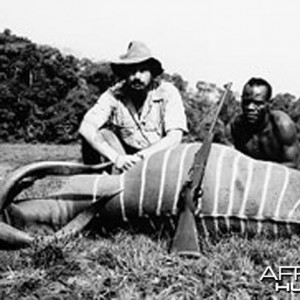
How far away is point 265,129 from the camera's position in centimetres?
441

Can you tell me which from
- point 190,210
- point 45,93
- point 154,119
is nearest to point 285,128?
point 154,119

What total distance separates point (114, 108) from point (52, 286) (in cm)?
193

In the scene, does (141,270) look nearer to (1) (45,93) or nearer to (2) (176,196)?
(2) (176,196)

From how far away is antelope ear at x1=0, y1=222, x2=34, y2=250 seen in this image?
2.89 metres

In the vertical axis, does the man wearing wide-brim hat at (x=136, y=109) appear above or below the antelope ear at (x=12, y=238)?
above

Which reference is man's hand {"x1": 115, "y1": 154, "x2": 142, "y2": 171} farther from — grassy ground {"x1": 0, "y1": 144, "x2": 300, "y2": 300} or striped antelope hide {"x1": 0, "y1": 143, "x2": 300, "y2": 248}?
grassy ground {"x1": 0, "y1": 144, "x2": 300, "y2": 300}

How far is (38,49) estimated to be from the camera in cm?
2184

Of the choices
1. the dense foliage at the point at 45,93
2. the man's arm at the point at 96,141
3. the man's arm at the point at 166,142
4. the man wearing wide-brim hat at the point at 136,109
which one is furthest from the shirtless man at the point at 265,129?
the dense foliage at the point at 45,93

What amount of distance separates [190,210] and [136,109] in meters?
Answer: 1.47

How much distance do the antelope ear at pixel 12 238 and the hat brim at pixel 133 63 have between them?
5.37ft

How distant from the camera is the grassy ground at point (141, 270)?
7.94 ft

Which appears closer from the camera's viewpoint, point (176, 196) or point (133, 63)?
point (176, 196)

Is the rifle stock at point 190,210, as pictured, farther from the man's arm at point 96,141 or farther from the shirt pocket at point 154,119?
the shirt pocket at point 154,119

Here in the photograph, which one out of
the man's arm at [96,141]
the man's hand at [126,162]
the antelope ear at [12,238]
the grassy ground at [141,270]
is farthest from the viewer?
the man's arm at [96,141]
